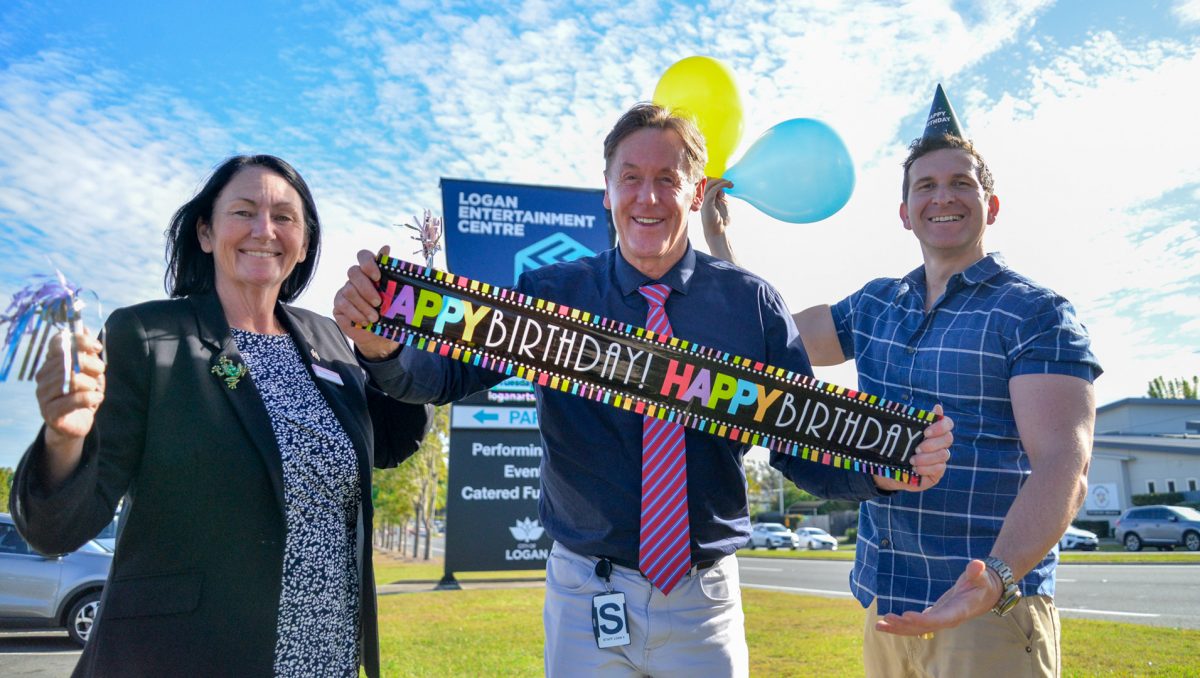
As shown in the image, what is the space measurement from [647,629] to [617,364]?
0.75 meters

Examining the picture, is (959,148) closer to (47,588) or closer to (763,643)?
(763,643)

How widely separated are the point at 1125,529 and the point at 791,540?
635 inches

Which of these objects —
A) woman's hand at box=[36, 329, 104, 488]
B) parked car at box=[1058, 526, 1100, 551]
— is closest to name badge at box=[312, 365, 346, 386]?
woman's hand at box=[36, 329, 104, 488]

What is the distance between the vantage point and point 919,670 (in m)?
2.52

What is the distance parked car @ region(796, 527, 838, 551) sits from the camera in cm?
3850

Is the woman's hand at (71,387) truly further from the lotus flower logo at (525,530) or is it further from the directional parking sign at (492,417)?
the lotus flower logo at (525,530)

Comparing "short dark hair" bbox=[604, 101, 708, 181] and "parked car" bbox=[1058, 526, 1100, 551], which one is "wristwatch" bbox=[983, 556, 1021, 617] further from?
"parked car" bbox=[1058, 526, 1100, 551]

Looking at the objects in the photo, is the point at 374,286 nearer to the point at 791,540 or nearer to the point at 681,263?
the point at 681,263

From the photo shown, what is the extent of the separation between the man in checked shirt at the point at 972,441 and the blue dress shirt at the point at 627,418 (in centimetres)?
34

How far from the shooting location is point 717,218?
3426 mm

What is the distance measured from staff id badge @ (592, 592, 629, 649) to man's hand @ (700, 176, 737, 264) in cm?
157

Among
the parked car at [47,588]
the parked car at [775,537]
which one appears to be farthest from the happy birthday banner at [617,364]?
the parked car at [775,537]

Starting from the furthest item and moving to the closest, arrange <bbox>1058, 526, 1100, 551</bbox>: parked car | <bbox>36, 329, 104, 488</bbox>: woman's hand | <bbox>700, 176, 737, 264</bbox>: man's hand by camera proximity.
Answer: <bbox>1058, 526, 1100, 551</bbox>: parked car, <bbox>700, 176, 737, 264</bbox>: man's hand, <bbox>36, 329, 104, 488</bbox>: woman's hand

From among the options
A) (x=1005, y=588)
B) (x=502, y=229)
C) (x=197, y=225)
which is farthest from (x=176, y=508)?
(x=502, y=229)
